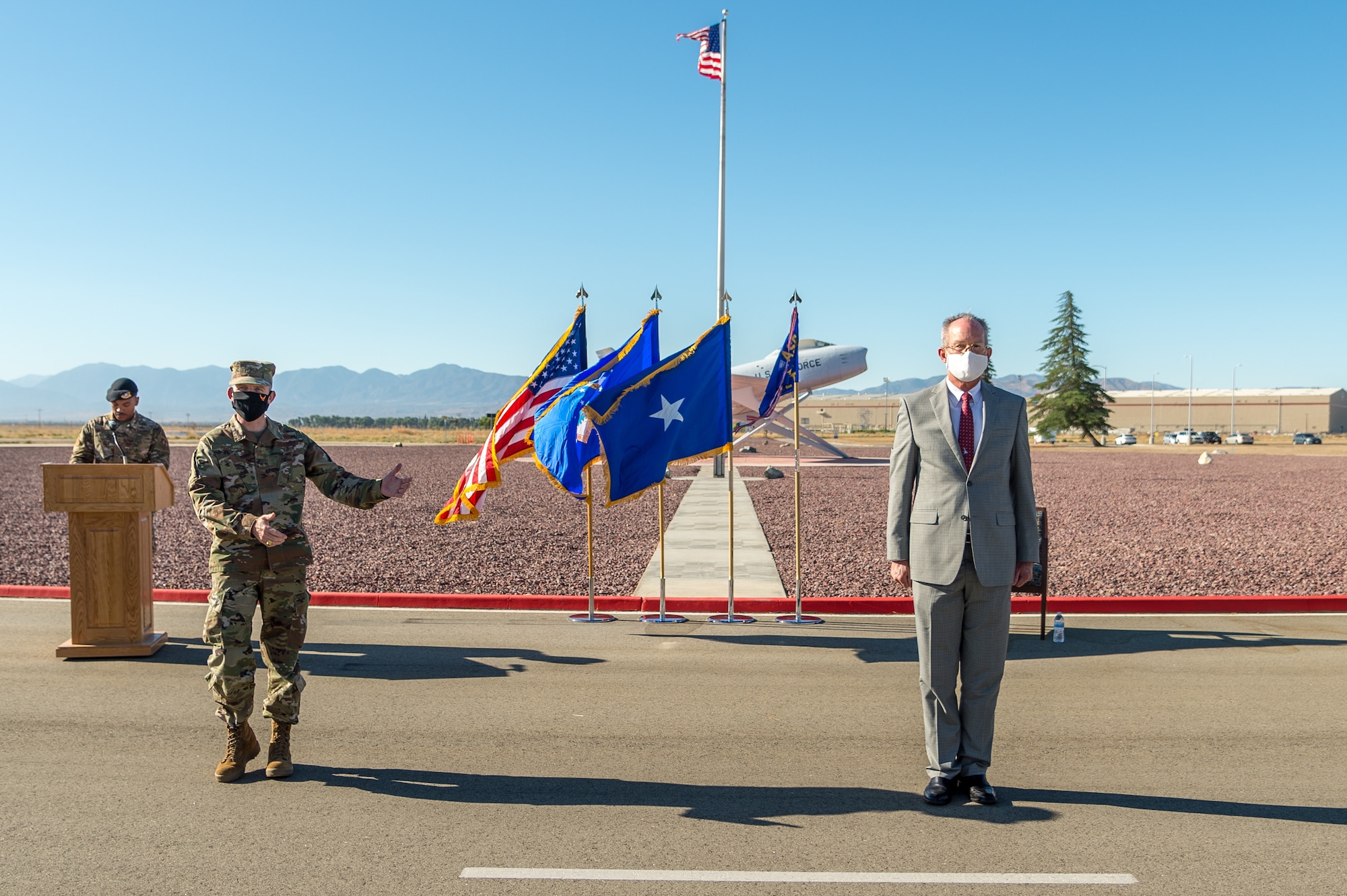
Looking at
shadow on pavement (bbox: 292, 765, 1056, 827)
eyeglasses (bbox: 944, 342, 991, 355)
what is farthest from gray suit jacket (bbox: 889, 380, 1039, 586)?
shadow on pavement (bbox: 292, 765, 1056, 827)

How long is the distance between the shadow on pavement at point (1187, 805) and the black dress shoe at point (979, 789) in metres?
0.18

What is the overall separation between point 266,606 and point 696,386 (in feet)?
13.9

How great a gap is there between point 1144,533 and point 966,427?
1165cm

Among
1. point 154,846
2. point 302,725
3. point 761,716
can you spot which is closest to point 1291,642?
point 761,716

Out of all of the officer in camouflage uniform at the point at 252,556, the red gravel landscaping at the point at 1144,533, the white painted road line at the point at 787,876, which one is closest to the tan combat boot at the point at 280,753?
the officer in camouflage uniform at the point at 252,556

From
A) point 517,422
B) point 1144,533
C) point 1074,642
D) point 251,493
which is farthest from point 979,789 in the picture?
point 1144,533

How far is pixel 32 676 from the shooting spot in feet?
19.8

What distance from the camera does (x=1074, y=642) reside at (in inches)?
281

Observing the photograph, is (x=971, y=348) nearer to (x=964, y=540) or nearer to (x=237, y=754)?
(x=964, y=540)

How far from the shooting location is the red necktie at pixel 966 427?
4.11 meters

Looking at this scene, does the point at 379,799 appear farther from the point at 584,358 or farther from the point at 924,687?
the point at 584,358

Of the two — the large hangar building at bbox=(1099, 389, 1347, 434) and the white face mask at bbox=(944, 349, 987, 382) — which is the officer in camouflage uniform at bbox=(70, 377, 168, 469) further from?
the large hangar building at bbox=(1099, 389, 1347, 434)

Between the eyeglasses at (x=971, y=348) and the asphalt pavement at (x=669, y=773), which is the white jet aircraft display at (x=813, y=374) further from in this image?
the eyeglasses at (x=971, y=348)

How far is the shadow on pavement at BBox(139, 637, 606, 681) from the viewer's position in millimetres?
6250
